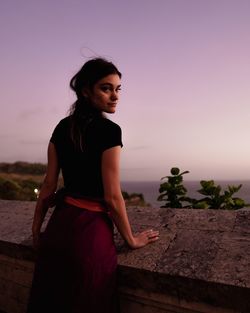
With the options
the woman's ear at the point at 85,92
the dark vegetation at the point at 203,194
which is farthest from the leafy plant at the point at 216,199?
the woman's ear at the point at 85,92

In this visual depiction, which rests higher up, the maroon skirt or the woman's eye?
the woman's eye

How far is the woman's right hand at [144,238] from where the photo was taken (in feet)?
7.55

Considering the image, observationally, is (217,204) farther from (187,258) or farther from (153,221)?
(187,258)

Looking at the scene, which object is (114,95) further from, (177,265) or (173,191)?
(173,191)

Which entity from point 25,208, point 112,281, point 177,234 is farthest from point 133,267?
point 25,208

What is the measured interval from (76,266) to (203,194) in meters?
2.78

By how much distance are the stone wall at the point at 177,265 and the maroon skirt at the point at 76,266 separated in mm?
188

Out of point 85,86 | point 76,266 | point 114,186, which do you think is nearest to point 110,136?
point 114,186

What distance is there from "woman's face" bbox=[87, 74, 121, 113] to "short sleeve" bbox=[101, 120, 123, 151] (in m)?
0.18

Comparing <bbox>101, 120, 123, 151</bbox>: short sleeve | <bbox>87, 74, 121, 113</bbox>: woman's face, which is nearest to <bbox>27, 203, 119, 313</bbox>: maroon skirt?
<bbox>101, 120, 123, 151</bbox>: short sleeve

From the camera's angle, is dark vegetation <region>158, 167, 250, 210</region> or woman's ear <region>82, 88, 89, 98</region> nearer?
woman's ear <region>82, 88, 89, 98</region>

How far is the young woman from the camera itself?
76.8 inches

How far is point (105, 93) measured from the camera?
216 cm

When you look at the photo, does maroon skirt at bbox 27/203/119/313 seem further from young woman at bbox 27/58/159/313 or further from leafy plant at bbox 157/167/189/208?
leafy plant at bbox 157/167/189/208
